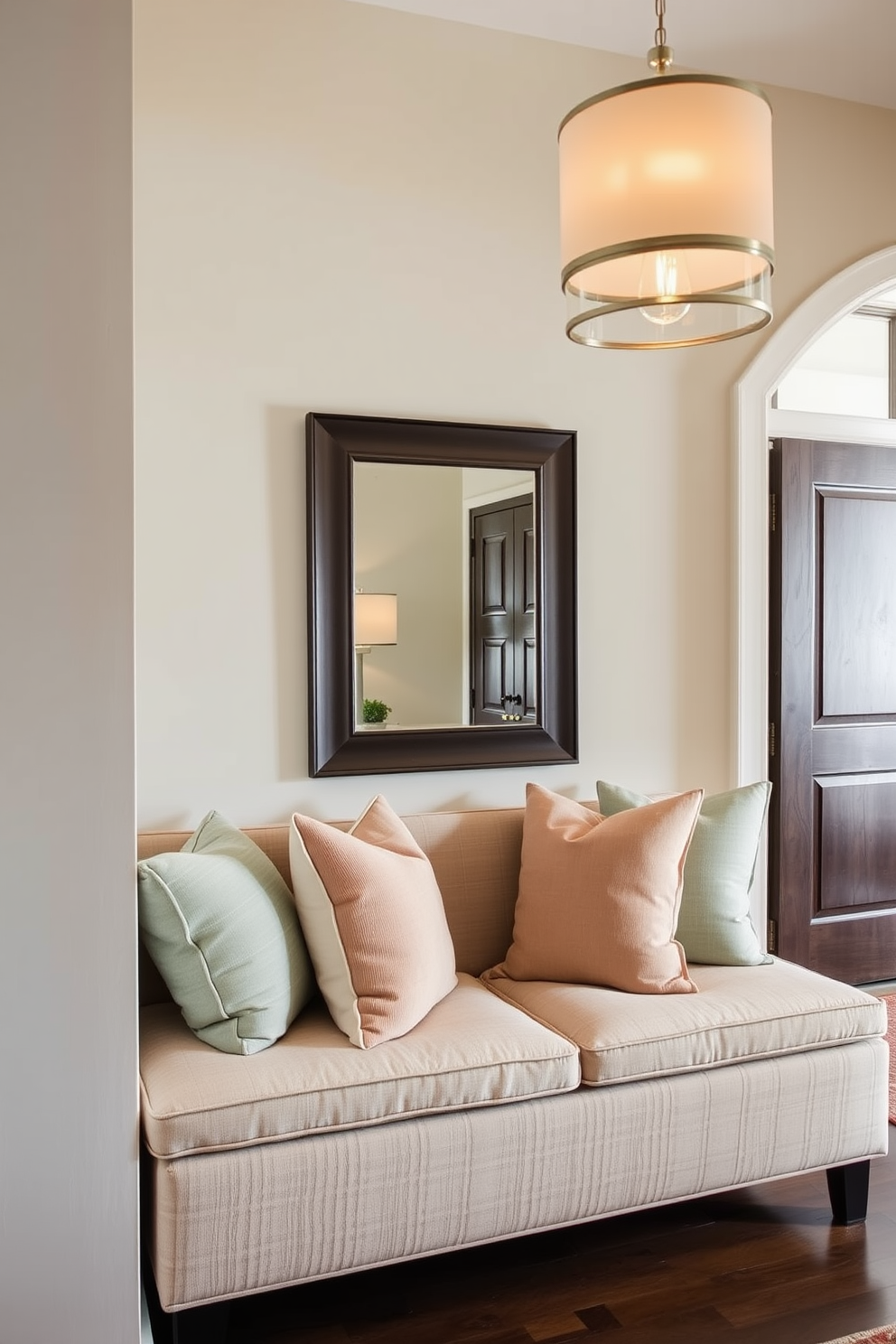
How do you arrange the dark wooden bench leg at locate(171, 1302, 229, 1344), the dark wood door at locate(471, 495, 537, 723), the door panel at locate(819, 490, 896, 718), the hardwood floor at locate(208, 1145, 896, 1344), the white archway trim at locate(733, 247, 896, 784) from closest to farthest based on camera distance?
the dark wooden bench leg at locate(171, 1302, 229, 1344) < the hardwood floor at locate(208, 1145, 896, 1344) < the dark wood door at locate(471, 495, 537, 723) < the white archway trim at locate(733, 247, 896, 784) < the door panel at locate(819, 490, 896, 718)

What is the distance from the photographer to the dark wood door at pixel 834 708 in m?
3.62

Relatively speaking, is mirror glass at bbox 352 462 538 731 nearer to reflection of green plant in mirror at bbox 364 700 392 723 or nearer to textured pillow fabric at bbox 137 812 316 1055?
reflection of green plant in mirror at bbox 364 700 392 723

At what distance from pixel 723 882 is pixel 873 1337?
1038 millimetres

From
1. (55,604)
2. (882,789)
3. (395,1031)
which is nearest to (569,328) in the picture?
(55,604)

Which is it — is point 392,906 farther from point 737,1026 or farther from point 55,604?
point 55,604

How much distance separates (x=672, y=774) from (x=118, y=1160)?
209cm

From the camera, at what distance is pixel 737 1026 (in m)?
2.36

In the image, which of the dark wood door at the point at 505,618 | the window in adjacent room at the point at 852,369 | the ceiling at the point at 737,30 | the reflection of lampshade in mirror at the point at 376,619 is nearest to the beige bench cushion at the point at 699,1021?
the dark wood door at the point at 505,618

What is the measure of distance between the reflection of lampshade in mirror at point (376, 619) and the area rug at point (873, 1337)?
1.89 m

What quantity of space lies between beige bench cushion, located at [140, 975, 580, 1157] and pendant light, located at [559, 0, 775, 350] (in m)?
1.41

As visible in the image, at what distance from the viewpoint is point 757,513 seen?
3564 mm

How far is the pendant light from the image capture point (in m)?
1.77

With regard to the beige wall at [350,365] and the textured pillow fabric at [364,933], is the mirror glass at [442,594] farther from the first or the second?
the textured pillow fabric at [364,933]

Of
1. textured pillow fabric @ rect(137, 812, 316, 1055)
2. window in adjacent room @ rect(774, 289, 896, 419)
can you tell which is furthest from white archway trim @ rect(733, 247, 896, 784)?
textured pillow fabric @ rect(137, 812, 316, 1055)
